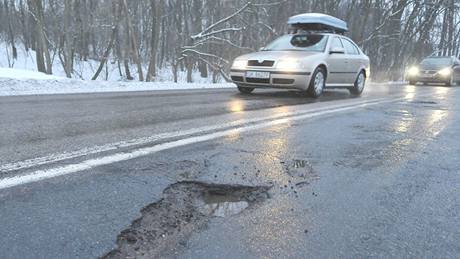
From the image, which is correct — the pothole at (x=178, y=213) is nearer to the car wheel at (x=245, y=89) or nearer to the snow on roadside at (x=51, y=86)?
the snow on roadside at (x=51, y=86)

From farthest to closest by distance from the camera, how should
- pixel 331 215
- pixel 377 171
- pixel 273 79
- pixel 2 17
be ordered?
pixel 2 17 < pixel 273 79 < pixel 377 171 < pixel 331 215

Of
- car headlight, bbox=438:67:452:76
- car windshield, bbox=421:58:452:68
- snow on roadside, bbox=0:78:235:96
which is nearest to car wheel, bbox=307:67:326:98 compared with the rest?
snow on roadside, bbox=0:78:235:96

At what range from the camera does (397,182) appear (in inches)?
122

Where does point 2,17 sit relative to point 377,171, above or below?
above

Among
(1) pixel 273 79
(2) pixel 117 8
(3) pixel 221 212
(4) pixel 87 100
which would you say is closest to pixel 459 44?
(2) pixel 117 8

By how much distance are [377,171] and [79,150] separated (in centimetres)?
242

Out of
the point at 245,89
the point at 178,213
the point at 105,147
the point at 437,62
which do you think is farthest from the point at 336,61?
the point at 437,62

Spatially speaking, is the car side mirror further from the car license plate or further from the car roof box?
the car roof box

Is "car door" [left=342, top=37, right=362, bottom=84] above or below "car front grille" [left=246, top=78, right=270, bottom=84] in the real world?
above

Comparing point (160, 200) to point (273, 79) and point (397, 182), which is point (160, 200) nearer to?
point (397, 182)

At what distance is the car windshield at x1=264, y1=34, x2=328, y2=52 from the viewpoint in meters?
9.30

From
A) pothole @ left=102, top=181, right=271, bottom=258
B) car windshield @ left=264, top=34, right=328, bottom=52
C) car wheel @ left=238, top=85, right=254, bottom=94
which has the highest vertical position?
car windshield @ left=264, top=34, right=328, bottom=52

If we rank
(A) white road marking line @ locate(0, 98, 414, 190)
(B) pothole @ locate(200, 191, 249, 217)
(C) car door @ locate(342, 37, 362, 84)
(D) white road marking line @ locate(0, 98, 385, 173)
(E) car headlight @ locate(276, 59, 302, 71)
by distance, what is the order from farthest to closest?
1. (C) car door @ locate(342, 37, 362, 84)
2. (E) car headlight @ locate(276, 59, 302, 71)
3. (D) white road marking line @ locate(0, 98, 385, 173)
4. (A) white road marking line @ locate(0, 98, 414, 190)
5. (B) pothole @ locate(200, 191, 249, 217)

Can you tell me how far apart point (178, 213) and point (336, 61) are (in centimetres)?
793
